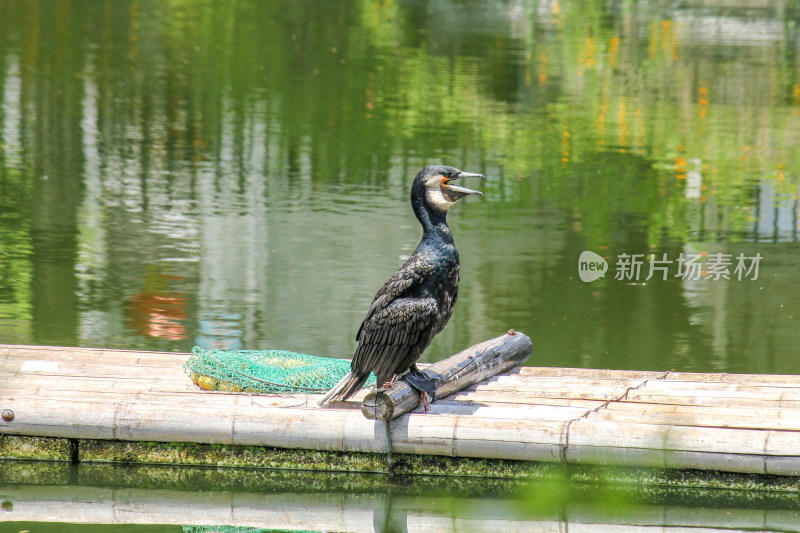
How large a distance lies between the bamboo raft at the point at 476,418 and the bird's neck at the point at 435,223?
2.81 ft

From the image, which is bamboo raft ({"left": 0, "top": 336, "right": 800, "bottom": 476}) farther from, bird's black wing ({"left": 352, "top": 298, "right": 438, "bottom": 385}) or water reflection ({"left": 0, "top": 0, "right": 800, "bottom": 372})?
water reflection ({"left": 0, "top": 0, "right": 800, "bottom": 372})

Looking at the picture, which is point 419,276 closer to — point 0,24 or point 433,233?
point 433,233

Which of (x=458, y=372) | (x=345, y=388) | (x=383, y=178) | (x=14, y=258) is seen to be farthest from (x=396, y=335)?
(x=383, y=178)

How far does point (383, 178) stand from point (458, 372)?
756 centimetres

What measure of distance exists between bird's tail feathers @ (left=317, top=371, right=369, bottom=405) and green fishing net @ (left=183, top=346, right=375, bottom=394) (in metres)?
0.35

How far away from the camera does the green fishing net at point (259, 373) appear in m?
6.15

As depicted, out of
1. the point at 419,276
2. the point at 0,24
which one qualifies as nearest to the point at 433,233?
the point at 419,276

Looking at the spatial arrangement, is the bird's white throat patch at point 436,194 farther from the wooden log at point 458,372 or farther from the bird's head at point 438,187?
the wooden log at point 458,372

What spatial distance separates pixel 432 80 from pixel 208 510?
14.1m

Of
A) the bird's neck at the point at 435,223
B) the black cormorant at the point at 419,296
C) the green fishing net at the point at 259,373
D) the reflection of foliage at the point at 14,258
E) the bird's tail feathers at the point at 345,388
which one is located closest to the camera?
the black cormorant at the point at 419,296

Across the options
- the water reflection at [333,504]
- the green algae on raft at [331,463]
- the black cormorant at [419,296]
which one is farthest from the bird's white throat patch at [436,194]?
the water reflection at [333,504]

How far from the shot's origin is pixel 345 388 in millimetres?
5785

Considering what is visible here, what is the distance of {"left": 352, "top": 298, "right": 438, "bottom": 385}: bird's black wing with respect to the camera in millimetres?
5434

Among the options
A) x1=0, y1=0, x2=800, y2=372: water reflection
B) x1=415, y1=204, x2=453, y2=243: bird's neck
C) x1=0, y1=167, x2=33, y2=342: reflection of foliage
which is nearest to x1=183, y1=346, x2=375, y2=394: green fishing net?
x1=415, y1=204, x2=453, y2=243: bird's neck
